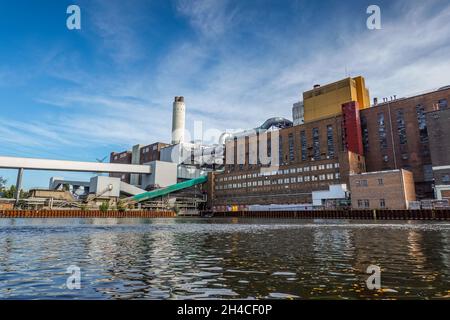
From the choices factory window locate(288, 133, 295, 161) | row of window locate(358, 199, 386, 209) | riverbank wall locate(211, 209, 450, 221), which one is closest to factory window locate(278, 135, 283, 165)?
factory window locate(288, 133, 295, 161)

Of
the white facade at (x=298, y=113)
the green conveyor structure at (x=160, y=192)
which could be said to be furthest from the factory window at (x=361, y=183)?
the white facade at (x=298, y=113)

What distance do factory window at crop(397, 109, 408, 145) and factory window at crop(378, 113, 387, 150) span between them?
155 inches

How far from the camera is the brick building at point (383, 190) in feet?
239

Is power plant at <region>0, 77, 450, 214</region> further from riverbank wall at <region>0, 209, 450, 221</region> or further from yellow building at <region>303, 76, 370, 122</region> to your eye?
riverbank wall at <region>0, 209, 450, 221</region>

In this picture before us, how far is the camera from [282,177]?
351 ft

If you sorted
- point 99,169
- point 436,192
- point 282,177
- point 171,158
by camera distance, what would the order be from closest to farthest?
point 436,192
point 282,177
point 99,169
point 171,158

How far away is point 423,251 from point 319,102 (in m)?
105

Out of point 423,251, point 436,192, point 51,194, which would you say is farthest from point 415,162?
point 51,194

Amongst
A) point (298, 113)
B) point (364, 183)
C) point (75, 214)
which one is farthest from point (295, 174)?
point (75, 214)

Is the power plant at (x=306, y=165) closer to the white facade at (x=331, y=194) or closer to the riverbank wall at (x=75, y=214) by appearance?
the white facade at (x=331, y=194)

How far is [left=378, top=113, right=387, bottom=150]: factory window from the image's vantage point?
95.2 m

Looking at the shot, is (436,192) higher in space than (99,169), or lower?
lower

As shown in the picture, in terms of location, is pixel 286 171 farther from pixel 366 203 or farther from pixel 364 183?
pixel 366 203
